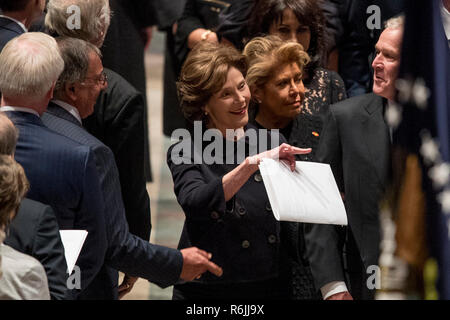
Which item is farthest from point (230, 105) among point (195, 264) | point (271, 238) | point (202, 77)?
point (195, 264)

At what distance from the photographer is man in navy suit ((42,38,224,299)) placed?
3945mm

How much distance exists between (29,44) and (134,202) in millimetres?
1293

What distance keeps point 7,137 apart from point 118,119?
1.48m

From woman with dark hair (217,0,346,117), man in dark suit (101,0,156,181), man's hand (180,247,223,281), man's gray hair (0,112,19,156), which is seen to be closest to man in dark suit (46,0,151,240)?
woman with dark hair (217,0,346,117)

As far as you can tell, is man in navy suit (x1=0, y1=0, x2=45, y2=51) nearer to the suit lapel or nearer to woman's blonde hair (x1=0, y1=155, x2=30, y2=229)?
the suit lapel

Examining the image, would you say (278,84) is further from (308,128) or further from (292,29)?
(292,29)

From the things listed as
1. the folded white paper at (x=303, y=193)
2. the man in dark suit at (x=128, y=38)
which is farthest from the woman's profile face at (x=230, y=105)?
the man in dark suit at (x=128, y=38)

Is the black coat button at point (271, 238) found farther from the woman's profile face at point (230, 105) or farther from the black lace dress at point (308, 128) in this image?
the woman's profile face at point (230, 105)

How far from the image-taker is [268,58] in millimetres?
4680

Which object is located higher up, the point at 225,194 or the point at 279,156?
the point at 279,156

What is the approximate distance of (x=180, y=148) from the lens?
14.1ft

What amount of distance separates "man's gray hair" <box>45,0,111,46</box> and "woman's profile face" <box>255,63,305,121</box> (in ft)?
2.55

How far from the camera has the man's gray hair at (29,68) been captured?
3797mm
